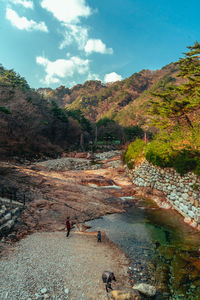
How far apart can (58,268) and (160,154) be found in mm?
13372

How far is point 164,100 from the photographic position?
557 inches

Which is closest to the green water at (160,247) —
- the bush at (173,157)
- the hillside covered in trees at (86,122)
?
the bush at (173,157)

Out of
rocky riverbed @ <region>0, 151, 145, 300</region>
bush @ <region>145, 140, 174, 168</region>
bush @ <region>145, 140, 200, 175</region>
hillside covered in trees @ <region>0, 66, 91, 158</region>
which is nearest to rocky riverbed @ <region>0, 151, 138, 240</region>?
rocky riverbed @ <region>0, 151, 145, 300</region>

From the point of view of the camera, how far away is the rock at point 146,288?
20.0 ft

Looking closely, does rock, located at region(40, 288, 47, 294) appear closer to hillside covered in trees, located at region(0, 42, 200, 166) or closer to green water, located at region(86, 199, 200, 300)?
green water, located at region(86, 199, 200, 300)

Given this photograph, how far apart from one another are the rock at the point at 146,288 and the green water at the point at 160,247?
0.35m

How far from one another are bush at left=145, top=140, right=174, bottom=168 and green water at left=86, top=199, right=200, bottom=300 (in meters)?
4.42

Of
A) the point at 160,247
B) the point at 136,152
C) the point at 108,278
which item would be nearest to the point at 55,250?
the point at 108,278

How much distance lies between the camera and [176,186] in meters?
14.4

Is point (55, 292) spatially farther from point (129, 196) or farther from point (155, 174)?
point (155, 174)

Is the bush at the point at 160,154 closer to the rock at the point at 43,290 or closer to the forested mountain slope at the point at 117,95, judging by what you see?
the rock at the point at 43,290

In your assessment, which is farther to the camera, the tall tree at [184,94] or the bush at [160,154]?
the bush at [160,154]

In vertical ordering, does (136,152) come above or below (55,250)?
above

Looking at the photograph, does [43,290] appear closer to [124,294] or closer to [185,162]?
[124,294]
